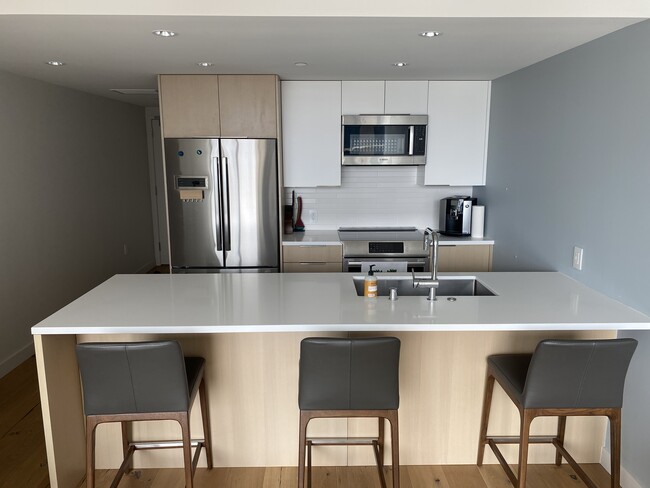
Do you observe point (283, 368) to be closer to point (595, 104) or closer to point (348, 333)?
point (348, 333)

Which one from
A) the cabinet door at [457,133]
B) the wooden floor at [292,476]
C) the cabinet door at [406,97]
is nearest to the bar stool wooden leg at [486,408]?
the wooden floor at [292,476]

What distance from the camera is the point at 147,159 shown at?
264 inches

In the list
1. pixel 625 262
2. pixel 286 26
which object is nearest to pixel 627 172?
pixel 625 262

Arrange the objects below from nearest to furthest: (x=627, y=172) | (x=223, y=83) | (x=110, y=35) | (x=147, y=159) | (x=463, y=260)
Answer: (x=627, y=172) < (x=110, y=35) < (x=223, y=83) < (x=463, y=260) < (x=147, y=159)

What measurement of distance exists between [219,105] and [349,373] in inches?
106

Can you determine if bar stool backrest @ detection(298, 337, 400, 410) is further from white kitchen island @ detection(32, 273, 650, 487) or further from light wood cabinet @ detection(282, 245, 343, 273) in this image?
light wood cabinet @ detection(282, 245, 343, 273)

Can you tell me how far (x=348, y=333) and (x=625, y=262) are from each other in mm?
1383

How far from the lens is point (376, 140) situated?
4309 mm

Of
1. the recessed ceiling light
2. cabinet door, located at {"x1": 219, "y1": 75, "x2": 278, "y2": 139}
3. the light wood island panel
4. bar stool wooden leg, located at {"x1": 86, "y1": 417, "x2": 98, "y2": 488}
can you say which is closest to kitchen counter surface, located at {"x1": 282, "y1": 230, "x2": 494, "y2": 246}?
cabinet door, located at {"x1": 219, "y1": 75, "x2": 278, "y2": 139}

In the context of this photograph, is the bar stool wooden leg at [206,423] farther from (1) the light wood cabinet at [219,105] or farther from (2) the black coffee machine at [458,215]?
(2) the black coffee machine at [458,215]

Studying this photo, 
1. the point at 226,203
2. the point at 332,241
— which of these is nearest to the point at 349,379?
the point at 332,241

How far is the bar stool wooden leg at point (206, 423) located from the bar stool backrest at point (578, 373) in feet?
4.91

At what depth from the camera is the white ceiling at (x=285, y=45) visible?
2.33 metres

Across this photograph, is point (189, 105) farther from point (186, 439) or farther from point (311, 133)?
point (186, 439)
